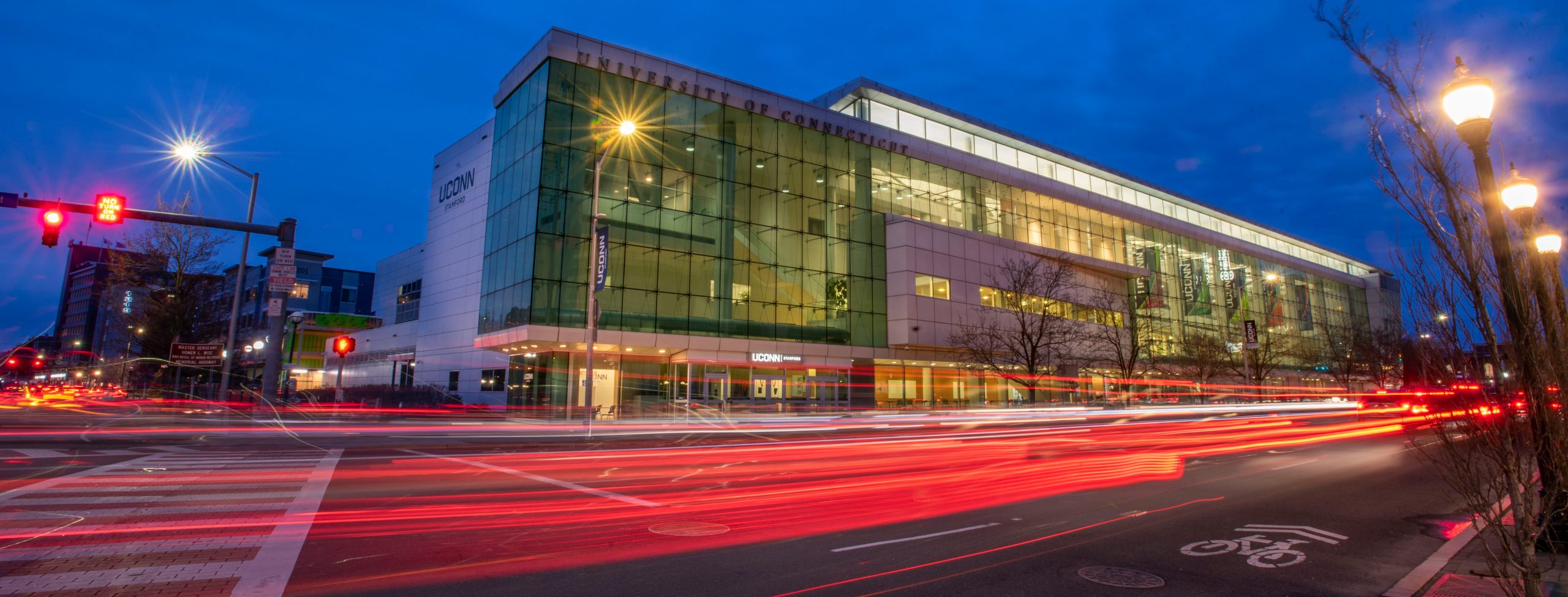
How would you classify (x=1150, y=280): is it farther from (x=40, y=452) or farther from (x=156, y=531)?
(x=40, y=452)

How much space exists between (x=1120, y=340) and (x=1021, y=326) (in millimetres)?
15214

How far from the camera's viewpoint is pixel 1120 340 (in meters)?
54.1

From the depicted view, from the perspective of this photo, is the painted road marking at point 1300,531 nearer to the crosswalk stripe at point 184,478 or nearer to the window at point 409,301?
the crosswalk stripe at point 184,478

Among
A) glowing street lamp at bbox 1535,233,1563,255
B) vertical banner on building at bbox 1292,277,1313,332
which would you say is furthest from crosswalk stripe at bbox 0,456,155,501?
vertical banner on building at bbox 1292,277,1313,332

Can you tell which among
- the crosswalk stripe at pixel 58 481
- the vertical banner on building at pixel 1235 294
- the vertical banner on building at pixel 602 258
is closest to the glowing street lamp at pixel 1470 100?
the crosswalk stripe at pixel 58 481

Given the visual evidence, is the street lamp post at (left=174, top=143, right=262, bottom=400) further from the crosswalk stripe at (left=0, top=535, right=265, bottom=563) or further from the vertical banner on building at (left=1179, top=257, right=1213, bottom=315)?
the vertical banner on building at (left=1179, top=257, right=1213, bottom=315)

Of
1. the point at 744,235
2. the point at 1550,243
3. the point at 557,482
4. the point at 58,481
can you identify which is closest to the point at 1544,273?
the point at 1550,243

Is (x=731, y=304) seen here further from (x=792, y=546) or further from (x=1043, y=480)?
(x=792, y=546)

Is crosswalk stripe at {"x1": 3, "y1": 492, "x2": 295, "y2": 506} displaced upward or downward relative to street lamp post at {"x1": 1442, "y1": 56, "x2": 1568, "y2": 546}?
downward

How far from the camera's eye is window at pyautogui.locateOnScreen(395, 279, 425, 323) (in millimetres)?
56688

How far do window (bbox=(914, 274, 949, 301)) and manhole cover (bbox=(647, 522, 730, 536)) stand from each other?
36.2m

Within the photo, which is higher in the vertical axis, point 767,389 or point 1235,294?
point 1235,294

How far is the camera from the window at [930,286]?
44.4m

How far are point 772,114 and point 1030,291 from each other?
20.6 m
